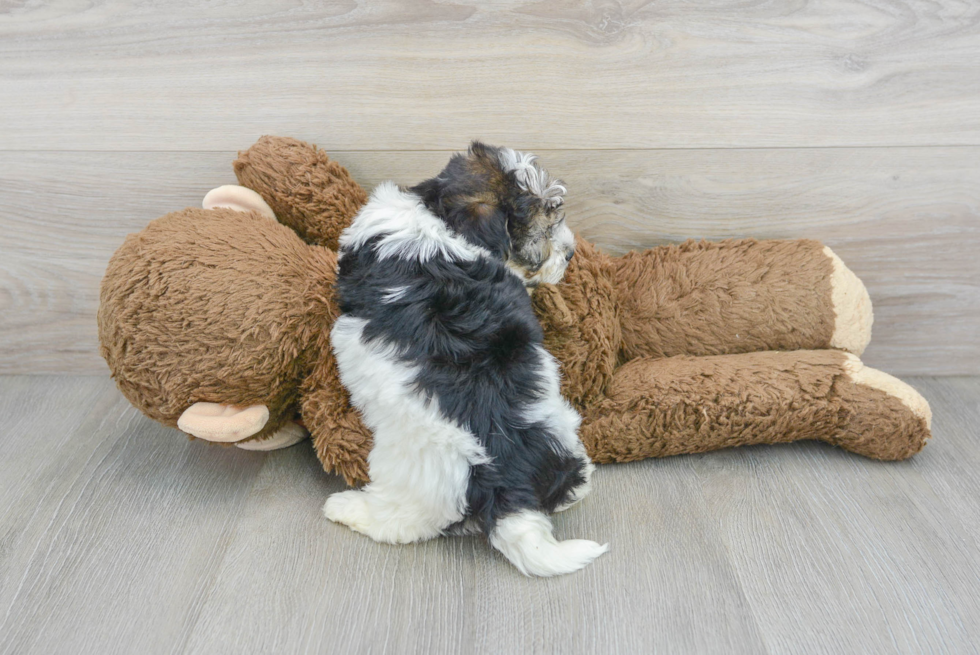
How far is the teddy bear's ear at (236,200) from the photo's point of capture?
1.58m

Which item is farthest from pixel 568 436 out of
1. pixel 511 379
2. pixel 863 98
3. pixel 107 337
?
pixel 863 98

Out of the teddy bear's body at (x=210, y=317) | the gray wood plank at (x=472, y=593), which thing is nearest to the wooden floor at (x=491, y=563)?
the gray wood plank at (x=472, y=593)

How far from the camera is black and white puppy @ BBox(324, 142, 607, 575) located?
127 cm

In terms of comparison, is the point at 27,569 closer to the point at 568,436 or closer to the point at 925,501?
the point at 568,436

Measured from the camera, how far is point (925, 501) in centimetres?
149

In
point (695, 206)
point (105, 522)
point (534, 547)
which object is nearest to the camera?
point (534, 547)

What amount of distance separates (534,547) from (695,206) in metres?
1.00

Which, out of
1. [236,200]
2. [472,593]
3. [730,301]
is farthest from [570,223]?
[472,593]

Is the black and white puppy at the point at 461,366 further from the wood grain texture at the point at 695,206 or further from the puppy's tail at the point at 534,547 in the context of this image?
the wood grain texture at the point at 695,206

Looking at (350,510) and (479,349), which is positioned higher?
(479,349)

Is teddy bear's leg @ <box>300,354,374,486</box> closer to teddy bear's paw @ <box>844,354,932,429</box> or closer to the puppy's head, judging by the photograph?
the puppy's head

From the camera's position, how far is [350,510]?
1.42 m

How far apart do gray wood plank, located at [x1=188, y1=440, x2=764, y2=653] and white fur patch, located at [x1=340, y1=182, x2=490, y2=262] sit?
1.98 feet

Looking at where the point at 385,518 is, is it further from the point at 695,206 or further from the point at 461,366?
the point at 695,206
